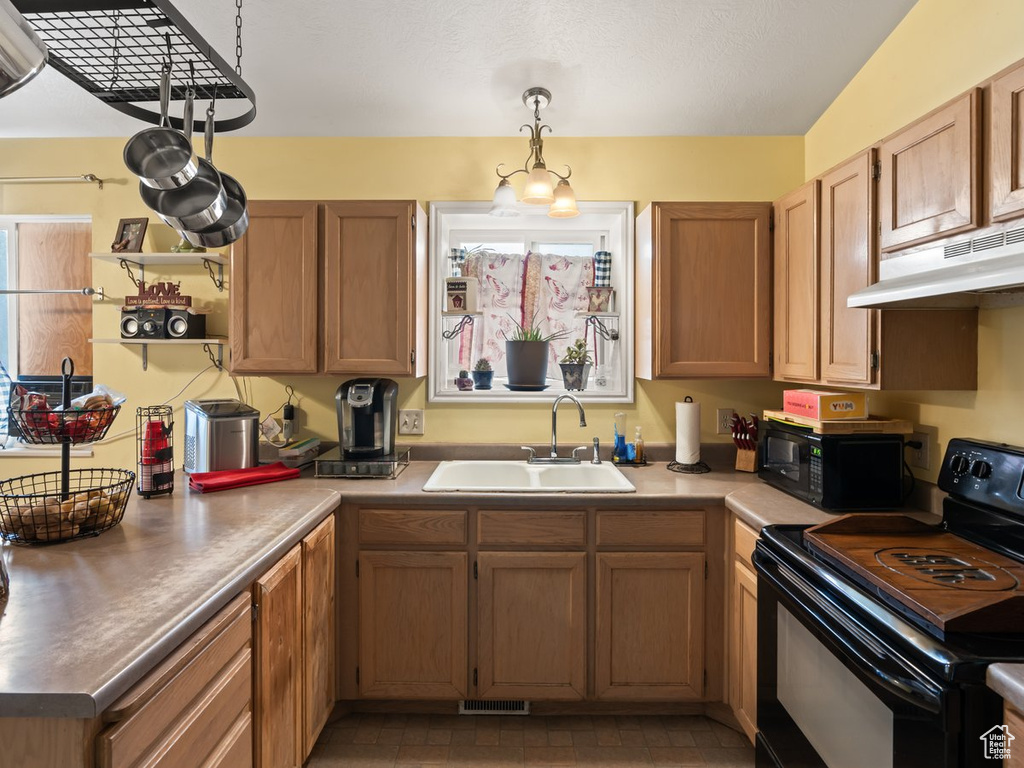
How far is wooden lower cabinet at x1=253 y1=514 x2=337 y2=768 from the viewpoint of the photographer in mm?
1408

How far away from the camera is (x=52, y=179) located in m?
2.64

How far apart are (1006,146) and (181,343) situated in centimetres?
294

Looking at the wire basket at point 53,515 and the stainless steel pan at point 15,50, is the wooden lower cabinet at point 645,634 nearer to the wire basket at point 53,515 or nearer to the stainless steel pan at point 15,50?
the wire basket at point 53,515

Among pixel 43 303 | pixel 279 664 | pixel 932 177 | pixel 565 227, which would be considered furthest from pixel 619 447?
pixel 43 303

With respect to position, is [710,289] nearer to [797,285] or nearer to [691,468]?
[797,285]

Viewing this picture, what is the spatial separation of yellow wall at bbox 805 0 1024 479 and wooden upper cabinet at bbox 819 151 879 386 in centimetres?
31

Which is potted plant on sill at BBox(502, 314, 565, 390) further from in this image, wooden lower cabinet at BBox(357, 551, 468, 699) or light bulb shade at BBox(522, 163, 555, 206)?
wooden lower cabinet at BBox(357, 551, 468, 699)

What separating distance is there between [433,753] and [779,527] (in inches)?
55.0

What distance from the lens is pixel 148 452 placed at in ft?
6.21

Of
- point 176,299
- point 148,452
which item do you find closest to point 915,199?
point 148,452

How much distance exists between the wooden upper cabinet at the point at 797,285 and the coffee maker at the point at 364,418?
5.31 feet

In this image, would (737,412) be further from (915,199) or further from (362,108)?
(362,108)

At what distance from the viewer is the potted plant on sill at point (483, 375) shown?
8.79 ft

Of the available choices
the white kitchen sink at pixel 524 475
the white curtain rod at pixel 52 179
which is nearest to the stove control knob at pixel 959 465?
the white kitchen sink at pixel 524 475
